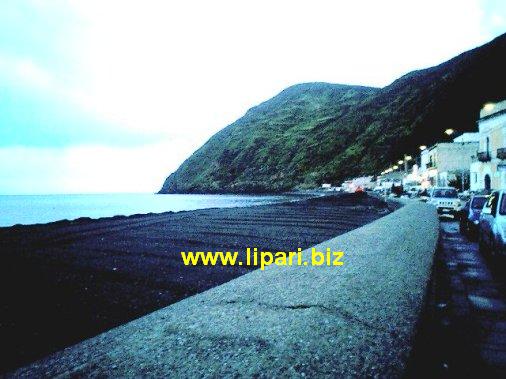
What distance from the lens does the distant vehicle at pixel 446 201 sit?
72.5ft

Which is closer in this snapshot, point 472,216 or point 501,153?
point 472,216

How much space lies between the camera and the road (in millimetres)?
3420

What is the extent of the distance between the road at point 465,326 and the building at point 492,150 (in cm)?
3688

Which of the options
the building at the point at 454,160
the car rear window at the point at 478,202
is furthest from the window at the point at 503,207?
the building at the point at 454,160

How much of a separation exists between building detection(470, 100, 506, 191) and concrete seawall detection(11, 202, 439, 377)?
4141cm

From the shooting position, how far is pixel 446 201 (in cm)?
2223

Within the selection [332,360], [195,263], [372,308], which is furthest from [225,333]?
[195,263]

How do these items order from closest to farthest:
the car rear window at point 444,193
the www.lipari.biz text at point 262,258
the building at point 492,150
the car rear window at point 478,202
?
the www.lipari.biz text at point 262,258 < the car rear window at point 478,202 < the car rear window at point 444,193 < the building at point 492,150

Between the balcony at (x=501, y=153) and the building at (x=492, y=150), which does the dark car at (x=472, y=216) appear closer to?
the building at (x=492, y=150)

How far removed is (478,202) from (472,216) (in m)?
1.61

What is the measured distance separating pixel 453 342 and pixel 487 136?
49468 millimetres

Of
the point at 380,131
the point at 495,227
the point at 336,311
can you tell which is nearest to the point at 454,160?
the point at 495,227

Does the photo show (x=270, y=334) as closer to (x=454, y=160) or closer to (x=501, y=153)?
(x=501, y=153)

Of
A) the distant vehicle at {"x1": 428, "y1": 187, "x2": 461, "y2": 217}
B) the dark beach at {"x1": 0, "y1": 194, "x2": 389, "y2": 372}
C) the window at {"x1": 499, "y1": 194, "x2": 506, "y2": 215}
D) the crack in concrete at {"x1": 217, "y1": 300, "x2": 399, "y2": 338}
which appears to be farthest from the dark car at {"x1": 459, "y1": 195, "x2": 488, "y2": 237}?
the crack in concrete at {"x1": 217, "y1": 300, "x2": 399, "y2": 338}
